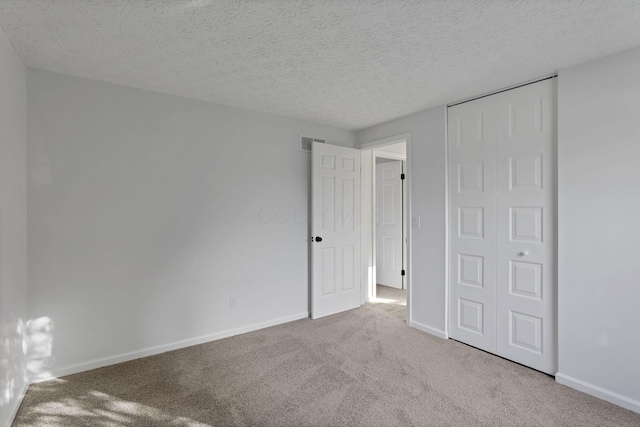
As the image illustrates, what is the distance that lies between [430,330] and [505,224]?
4.48ft

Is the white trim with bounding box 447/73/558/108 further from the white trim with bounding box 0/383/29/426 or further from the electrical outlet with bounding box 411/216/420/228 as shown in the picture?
the white trim with bounding box 0/383/29/426

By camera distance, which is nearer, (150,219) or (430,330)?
(150,219)

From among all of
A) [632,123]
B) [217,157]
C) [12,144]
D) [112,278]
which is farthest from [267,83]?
[632,123]

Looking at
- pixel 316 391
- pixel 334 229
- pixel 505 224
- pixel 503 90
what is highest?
pixel 503 90

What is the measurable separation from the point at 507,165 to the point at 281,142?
7.51ft

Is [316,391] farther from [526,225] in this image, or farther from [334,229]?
[526,225]

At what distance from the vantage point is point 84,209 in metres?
2.51

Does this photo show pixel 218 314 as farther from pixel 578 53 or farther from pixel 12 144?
pixel 578 53

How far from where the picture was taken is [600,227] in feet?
7.07

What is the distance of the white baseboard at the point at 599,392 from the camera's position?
201cm

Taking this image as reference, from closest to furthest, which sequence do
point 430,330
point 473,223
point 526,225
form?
point 526,225 < point 473,223 < point 430,330

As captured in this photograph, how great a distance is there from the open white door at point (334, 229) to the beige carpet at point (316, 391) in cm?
89

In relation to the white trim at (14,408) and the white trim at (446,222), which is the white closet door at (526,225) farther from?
the white trim at (14,408)

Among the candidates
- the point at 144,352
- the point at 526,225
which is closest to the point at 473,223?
the point at 526,225
